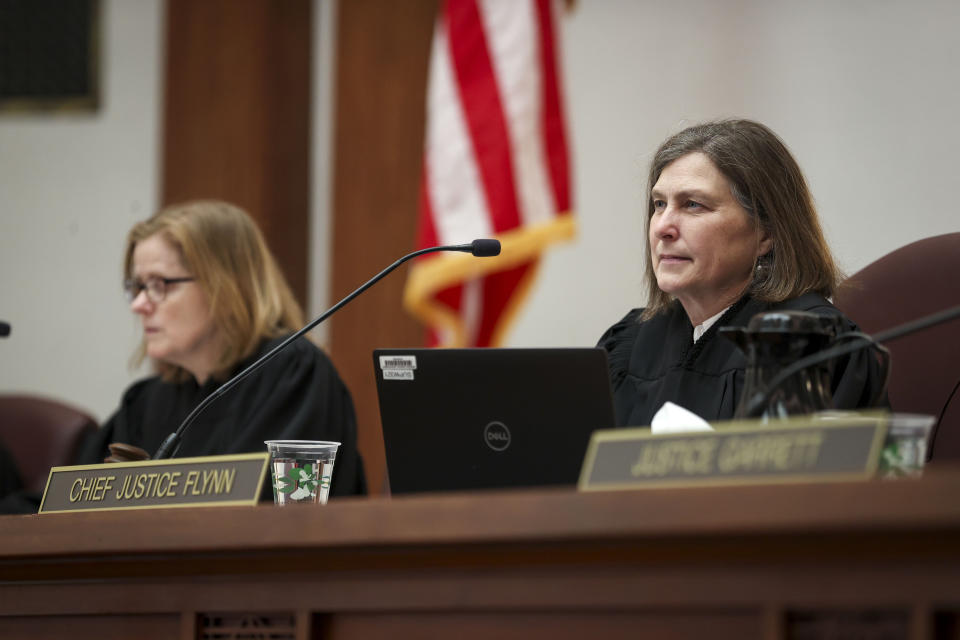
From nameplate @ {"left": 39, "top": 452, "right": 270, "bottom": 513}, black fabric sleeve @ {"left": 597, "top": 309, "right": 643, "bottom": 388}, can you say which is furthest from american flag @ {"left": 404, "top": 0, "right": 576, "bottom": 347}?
nameplate @ {"left": 39, "top": 452, "right": 270, "bottom": 513}

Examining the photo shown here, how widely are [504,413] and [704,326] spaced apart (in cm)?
78

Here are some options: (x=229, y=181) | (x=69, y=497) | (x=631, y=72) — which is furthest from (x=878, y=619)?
(x=229, y=181)

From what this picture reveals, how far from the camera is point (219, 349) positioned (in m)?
2.96

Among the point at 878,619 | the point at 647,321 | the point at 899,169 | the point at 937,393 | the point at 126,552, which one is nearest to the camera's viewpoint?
the point at 878,619

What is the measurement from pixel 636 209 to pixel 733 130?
1486 millimetres

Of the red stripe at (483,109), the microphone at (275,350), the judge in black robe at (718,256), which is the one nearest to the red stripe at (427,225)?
the red stripe at (483,109)

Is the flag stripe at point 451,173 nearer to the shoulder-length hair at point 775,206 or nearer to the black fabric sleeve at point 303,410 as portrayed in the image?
the black fabric sleeve at point 303,410

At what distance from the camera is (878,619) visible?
0.96 meters

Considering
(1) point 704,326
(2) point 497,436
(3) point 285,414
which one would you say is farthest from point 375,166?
(2) point 497,436

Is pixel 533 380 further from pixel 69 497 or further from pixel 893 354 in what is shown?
pixel 893 354

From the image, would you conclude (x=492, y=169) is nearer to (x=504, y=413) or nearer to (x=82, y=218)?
(x=82, y=218)

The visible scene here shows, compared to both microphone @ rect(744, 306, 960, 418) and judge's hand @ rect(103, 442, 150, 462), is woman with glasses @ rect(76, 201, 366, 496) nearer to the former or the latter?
judge's hand @ rect(103, 442, 150, 462)

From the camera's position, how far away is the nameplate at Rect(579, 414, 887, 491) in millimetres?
994

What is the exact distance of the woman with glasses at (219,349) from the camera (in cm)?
274
